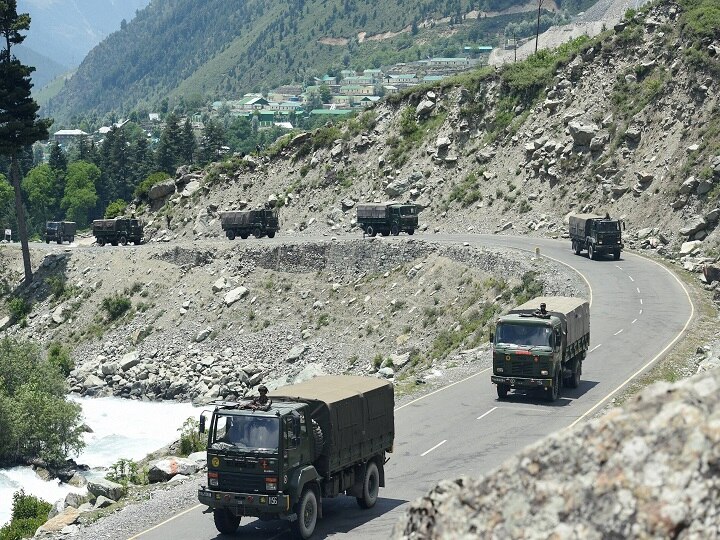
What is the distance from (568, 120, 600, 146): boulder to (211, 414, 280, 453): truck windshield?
221 feet

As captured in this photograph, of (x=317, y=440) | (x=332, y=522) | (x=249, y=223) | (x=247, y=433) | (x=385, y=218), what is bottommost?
(x=249, y=223)

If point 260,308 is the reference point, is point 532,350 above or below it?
above

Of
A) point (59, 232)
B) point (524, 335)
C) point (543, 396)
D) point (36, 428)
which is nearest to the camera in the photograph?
point (524, 335)

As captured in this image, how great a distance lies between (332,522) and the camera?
2225cm

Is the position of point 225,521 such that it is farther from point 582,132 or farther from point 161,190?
point 161,190

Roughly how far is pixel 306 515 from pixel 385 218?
187 feet

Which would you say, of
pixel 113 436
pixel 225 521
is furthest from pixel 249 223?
pixel 225 521

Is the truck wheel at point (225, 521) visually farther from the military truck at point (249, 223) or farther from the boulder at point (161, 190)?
the boulder at point (161, 190)

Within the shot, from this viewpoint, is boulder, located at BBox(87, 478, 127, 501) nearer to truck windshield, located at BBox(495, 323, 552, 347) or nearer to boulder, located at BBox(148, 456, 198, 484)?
boulder, located at BBox(148, 456, 198, 484)

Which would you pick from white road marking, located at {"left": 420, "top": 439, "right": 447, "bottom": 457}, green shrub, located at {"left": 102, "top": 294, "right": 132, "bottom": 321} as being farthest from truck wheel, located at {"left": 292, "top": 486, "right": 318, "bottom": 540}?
green shrub, located at {"left": 102, "top": 294, "right": 132, "bottom": 321}

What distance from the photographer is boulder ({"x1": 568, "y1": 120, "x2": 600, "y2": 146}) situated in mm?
83375

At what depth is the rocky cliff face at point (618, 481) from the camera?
258 inches

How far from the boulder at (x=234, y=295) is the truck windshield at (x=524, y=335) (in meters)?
40.5

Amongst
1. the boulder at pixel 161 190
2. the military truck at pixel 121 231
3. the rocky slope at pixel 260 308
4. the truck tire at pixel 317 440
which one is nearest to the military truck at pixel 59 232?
the boulder at pixel 161 190
